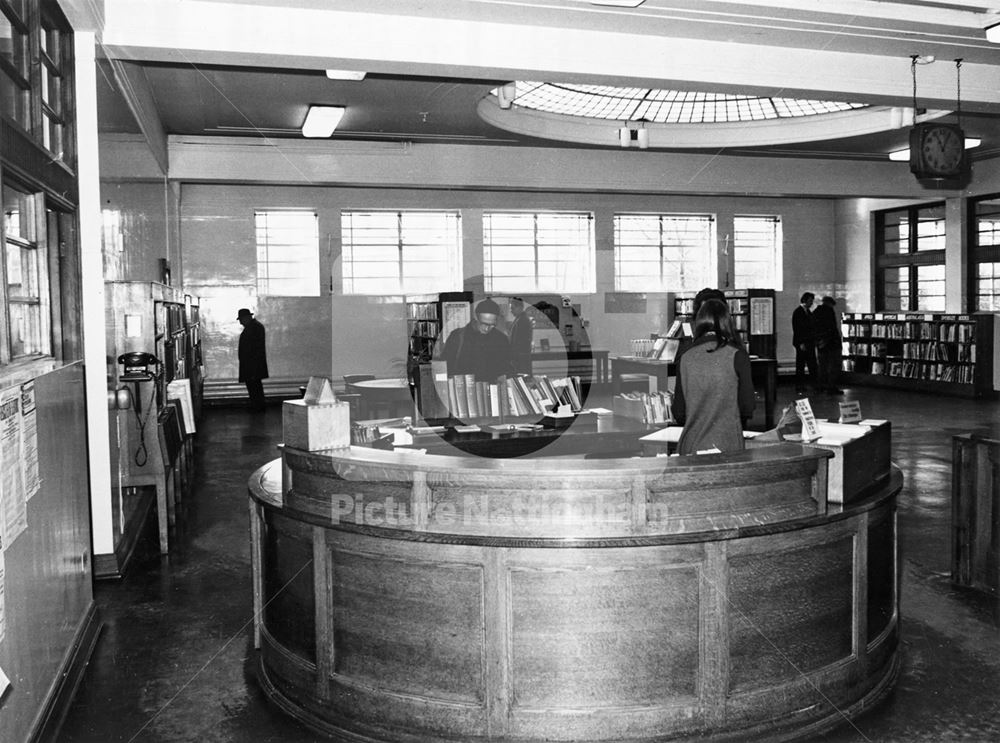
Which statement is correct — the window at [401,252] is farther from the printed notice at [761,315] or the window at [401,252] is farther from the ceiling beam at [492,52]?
the ceiling beam at [492,52]

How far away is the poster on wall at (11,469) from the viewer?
9.21 feet

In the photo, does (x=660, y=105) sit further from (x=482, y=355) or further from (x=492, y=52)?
(x=482, y=355)

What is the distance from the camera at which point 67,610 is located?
3957mm

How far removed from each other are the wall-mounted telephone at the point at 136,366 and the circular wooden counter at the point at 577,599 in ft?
10.6

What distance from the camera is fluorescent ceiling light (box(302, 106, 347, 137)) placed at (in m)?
10.2

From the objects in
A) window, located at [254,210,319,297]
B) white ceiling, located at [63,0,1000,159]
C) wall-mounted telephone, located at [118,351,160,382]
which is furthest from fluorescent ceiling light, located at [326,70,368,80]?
window, located at [254,210,319,297]

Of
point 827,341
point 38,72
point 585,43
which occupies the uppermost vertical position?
point 585,43

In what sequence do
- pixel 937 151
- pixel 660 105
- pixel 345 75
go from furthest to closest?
pixel 660 105 < pixel 345 75 < pixel 937 151

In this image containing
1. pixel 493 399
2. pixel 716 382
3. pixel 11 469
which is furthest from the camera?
pixel 493 399

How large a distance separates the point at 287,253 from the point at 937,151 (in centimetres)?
1053

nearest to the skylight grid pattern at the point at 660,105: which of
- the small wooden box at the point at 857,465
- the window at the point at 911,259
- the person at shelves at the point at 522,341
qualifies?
the person at shelves at the point at 522,341

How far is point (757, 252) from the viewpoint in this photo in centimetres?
1759

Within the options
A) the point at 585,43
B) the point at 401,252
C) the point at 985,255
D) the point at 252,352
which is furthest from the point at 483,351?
the point at 985,255

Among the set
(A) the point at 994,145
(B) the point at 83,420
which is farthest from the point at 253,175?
(A) the point at 994,145
